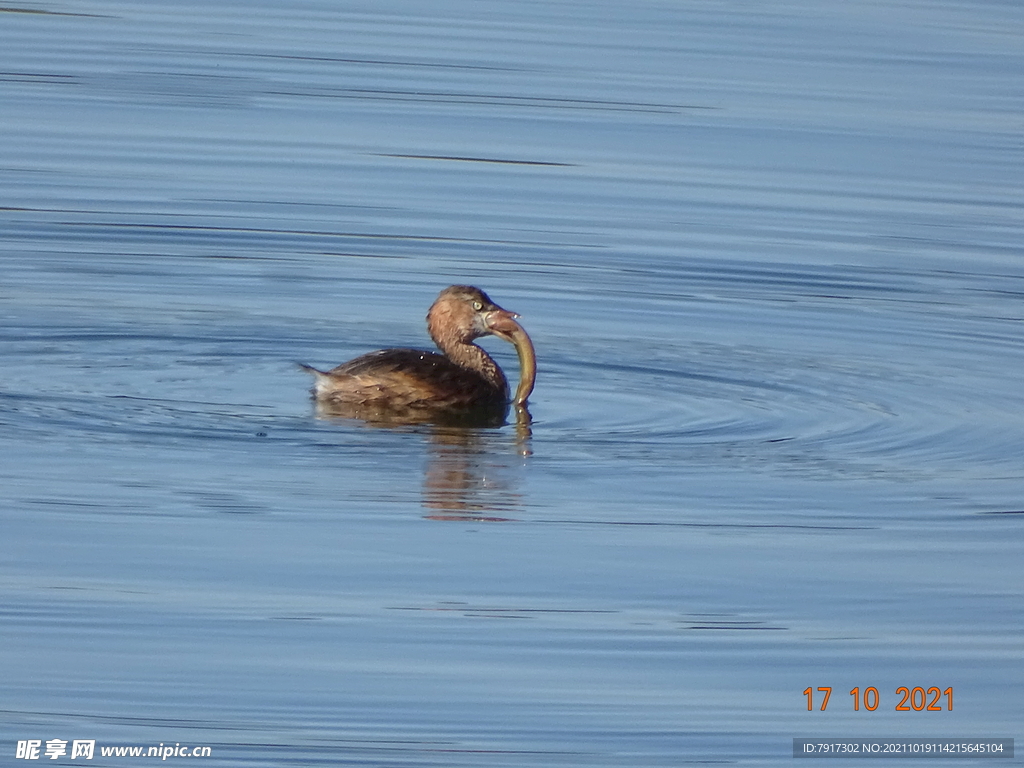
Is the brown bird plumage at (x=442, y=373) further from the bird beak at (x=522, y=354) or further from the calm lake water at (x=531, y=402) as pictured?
the calm lake water at (x=531, y=402)

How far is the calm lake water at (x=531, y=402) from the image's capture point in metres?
7.96

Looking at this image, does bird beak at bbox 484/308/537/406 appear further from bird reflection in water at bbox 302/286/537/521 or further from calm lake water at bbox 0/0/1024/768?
calm lake water at bbox 0/0/1024/768

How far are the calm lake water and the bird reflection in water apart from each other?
0.25 ft

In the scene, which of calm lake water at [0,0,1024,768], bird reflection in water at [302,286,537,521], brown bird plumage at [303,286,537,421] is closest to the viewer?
calm lake water at [0,0,1024,768]

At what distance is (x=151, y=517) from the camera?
944 centimetres

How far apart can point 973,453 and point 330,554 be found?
3.72m

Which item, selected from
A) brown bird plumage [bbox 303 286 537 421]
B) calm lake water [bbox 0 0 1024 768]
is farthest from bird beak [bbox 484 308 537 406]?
calm lake water [bbox 0 0 1024 768]

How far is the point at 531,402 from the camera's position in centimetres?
1204

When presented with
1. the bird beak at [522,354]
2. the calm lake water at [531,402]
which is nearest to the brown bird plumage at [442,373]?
the bird beak at [522,354]

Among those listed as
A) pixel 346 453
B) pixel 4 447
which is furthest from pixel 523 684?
pixel 4 447

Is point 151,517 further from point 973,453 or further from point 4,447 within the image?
point 973,453

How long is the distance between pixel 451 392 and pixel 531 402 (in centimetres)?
52

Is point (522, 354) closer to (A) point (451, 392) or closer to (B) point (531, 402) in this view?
(B) point (531, 402)

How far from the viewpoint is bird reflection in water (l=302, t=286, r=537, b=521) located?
1055 cm
